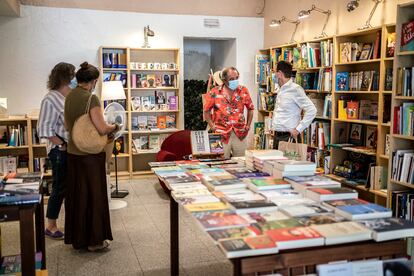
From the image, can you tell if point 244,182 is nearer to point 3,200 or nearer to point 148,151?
point 3,200

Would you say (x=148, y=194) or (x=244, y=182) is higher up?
(x=244, y=182)

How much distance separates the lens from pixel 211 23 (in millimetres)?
7438

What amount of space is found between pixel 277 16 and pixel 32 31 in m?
3.96

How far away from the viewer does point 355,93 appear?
5.39m

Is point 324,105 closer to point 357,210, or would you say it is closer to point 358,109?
point 358,109

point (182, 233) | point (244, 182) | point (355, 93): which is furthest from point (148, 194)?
point (244, 182)

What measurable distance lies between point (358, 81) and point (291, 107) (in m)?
0.97

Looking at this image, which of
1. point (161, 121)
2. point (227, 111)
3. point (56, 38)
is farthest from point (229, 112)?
point (56, 38)

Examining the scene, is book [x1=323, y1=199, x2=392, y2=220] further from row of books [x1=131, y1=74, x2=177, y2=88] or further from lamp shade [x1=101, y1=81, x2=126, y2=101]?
row of books [x1=131, y1=74, x2=177, y2=88]

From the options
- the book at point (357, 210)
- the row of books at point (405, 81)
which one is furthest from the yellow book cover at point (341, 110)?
the book at point (357, 210)

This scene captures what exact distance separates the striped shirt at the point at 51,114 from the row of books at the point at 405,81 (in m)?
3.11

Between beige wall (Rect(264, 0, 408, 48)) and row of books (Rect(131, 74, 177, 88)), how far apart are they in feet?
6.11

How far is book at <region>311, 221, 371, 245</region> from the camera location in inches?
75.6

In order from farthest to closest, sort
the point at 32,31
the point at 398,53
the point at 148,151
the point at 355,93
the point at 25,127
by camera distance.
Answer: the point at 148,151, the point at 32,31, the point at 25,127, the point at 355,93, the point at 398,53
